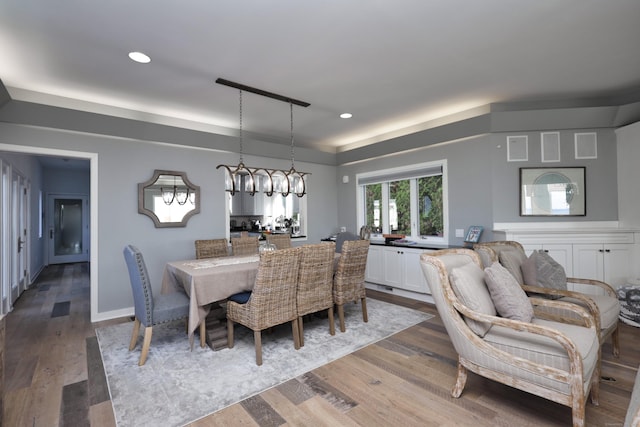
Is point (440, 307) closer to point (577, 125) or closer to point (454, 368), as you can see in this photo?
point (454, 368)

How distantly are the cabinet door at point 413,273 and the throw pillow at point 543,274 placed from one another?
5.49 feet

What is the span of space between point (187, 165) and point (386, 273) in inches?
135

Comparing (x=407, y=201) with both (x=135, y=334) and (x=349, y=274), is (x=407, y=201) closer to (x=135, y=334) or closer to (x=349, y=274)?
(x=349, y=274)

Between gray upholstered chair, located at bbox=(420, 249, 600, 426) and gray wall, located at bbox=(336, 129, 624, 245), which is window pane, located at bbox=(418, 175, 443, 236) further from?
gray upholstered chair, located at bbox=(420, 249, 600, 426)

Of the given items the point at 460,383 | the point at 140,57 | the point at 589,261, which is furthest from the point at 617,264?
the point at 140,57

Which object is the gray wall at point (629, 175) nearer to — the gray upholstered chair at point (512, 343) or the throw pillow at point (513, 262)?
the throw pillow at point (513, 262)

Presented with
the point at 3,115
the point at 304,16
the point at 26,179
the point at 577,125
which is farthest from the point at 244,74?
the point at 26,179

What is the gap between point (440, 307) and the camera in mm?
2141

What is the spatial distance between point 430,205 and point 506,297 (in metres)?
2.89

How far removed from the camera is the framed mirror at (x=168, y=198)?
4.17 metres

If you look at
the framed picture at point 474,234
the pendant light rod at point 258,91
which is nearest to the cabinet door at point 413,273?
the framed picture at point 474,234

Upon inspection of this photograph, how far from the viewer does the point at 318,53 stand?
9.20ft

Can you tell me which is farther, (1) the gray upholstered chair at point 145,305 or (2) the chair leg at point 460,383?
(1) the gray upholstered chair at point 145,305

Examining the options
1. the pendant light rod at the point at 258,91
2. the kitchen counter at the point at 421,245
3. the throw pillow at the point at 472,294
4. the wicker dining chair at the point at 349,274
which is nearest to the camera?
the throw pillow at the point at 472,294
